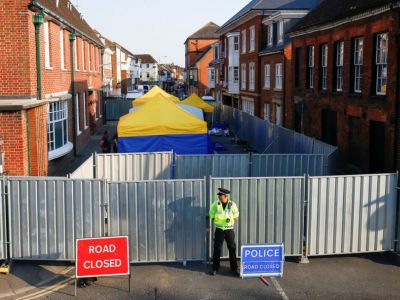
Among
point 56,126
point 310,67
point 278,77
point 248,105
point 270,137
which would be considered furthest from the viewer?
point 248,105

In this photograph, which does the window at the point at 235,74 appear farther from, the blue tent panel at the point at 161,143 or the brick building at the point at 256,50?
the blue tent panel at the point at 161,143

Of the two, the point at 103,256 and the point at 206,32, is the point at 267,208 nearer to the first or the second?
the point at 103,256

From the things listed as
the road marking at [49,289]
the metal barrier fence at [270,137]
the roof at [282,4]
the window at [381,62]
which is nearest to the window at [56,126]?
the metal barrier fence at [270,137]

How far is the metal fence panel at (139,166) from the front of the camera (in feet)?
48.5

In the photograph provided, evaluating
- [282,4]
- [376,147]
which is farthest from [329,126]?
[282,4]

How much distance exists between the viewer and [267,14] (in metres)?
35.7

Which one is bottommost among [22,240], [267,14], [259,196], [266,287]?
[266,287]

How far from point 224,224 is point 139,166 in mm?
6201

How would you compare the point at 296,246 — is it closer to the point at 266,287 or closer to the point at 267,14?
the point at 266,287

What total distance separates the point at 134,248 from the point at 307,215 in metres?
3.44

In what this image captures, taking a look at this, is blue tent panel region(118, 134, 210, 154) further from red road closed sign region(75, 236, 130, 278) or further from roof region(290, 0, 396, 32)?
red road closed sign region(75, 236, 130, 278)

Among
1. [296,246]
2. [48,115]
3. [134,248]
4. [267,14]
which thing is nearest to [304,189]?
[296,246]

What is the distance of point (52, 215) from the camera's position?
953 centimetres

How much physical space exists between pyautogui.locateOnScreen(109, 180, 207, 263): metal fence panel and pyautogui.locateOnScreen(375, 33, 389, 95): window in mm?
9479
